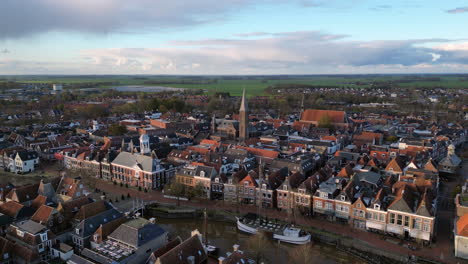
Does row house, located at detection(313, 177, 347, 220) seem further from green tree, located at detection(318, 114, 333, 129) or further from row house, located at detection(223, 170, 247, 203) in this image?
green tree, located at detection(318, 114, 333, 129)

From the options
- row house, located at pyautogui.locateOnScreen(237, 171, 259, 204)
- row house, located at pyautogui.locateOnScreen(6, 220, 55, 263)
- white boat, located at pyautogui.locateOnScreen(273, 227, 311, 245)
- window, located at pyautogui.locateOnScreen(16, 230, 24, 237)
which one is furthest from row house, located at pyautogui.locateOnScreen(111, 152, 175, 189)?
white boat, located at pyautogui.locateOnScreen(273, 227, 311, 245)

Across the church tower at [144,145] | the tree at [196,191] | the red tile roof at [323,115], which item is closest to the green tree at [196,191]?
the tree at [196,191]

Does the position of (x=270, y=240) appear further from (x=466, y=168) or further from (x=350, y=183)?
(x=466, y=168)

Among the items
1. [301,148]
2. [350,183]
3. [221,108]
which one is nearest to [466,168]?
[301,148]

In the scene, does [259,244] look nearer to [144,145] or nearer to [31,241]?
[31,241]

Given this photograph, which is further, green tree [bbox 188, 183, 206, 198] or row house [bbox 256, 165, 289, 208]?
green tree [bbox 188, 183, 206, 198]

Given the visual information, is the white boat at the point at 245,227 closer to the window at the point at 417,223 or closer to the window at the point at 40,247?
the window at the point at 417,223
